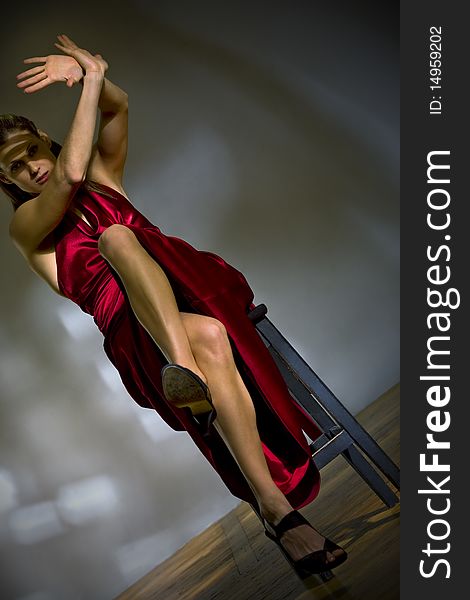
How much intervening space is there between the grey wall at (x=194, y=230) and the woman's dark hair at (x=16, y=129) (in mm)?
1602

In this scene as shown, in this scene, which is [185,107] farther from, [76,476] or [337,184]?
[76,476]

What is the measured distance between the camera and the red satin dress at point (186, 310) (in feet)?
4.70

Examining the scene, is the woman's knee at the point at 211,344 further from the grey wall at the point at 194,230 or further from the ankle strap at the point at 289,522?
the grey wall at the point at 194,230

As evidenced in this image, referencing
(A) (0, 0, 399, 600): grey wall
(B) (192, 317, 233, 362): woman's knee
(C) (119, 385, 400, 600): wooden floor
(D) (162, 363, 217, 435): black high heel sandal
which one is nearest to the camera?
(C) (119, 385, 400, 600): wooden floor

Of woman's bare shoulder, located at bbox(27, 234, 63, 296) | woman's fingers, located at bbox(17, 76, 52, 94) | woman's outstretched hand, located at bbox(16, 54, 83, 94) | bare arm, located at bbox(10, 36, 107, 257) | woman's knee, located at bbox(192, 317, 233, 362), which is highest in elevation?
woman's outstretched hand, located at bbox(16, 54, 83, 94)

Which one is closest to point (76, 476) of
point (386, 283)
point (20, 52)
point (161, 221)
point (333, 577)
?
point (161, 221)

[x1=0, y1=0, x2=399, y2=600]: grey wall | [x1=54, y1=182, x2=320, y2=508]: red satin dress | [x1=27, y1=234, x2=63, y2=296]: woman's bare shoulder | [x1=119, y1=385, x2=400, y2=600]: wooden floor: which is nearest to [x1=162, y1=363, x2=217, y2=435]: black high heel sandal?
[x1=54, y1=182, x2=320, y2=508]: red satin dress

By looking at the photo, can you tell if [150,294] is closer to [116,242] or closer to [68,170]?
[116,242]

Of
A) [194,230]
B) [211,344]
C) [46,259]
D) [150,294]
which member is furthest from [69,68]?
[194,230]

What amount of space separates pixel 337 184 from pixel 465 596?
9.58 ft

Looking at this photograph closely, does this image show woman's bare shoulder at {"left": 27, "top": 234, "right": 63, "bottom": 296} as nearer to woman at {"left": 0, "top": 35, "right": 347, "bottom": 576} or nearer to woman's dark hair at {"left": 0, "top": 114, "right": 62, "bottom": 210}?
woman at {"left": 0, "top": 35, "right": 347, "bottom": 576}

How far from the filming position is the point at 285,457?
148 centimetres

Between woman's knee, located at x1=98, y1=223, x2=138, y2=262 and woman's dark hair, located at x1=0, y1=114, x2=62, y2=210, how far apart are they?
0.34 meters

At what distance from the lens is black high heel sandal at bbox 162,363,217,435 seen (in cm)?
119
